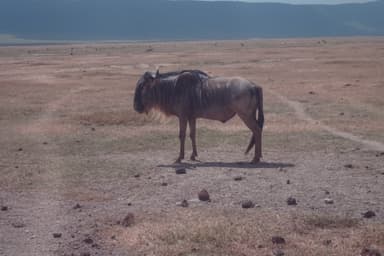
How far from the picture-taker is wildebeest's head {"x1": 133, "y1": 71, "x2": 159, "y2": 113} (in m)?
17.0

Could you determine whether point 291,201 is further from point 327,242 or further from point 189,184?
point 189,184

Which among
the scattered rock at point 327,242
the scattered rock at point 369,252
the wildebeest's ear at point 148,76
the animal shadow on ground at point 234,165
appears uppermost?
the wildebeest's ear at point 148,76

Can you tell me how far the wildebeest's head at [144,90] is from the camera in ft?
55.8

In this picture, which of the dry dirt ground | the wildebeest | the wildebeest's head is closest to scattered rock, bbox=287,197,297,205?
the dry dirt ground

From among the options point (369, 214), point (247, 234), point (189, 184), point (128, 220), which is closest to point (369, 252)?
point (247, 234)

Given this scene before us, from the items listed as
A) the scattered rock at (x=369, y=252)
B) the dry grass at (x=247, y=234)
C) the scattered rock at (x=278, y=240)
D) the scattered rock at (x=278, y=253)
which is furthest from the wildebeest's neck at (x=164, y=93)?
the scattered rock at (x=369, y=252)

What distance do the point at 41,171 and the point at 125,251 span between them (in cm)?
647

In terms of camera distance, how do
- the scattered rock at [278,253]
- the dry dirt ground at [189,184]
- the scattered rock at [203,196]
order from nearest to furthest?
the scattered rock at [278,253], the dry dirt ground at [189,184], the scattered rock at [203,196]

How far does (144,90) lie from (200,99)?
4.70 feet

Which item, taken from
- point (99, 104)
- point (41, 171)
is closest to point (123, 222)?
point (41, 171)

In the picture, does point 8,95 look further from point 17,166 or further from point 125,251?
point 125,251

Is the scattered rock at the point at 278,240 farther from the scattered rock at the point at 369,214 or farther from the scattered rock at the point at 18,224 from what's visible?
the scattered rock at the point at 18,224

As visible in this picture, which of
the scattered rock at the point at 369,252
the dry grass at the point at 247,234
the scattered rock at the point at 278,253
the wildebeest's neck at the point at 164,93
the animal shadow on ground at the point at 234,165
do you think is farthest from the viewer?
the wildebeest's neck at the point at 164,93

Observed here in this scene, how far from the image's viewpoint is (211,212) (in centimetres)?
1098
